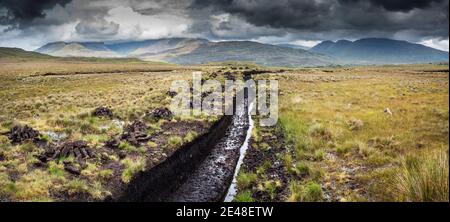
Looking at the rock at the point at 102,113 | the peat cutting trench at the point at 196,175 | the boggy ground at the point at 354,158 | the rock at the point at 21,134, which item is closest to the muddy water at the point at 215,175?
the peat cutting trench at the point at 196,175

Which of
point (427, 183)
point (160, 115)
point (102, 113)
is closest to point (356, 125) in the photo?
point (427, 183)

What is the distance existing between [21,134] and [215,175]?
12.6m

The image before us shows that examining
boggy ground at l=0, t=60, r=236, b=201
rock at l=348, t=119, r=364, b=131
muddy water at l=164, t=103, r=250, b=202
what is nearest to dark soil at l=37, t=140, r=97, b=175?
boggy ground at l=0, t=60, r=236, b=201

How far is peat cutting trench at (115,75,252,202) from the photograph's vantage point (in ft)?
54.6

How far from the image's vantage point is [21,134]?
2186 cm

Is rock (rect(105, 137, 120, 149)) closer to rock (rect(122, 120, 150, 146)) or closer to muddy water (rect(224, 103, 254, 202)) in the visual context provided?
rock (rect(122, 120, 150, 146))

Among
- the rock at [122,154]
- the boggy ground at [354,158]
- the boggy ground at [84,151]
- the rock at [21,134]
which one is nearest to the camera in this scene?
the boggy ground at [354,158]

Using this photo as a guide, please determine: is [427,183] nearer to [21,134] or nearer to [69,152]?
[69,152]

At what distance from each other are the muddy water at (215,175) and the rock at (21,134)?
34.5 feet

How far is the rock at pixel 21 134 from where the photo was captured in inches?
833

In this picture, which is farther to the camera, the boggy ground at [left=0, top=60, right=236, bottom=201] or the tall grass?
the boggy ground at [left=0, top=60, right=236, bottom=201]

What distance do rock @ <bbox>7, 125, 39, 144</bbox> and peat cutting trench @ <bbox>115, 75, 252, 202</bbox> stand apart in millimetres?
9240

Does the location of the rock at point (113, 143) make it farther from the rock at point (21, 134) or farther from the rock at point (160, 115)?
the rock at point (160, 115)

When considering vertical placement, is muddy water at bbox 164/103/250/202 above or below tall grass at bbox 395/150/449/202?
below
